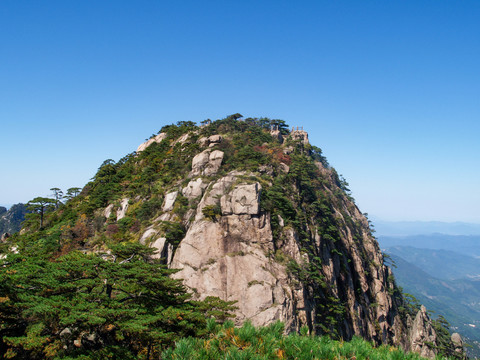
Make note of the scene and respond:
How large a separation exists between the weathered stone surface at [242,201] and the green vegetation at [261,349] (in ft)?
59.6

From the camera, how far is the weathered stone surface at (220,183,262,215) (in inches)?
1004

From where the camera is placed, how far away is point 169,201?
29.9m

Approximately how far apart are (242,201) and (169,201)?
8.98 metres

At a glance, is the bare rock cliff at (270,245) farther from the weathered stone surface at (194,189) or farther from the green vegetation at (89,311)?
the green vegetation at (89,311)

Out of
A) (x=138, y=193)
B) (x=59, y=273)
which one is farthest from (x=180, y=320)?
(x=138, y=193)

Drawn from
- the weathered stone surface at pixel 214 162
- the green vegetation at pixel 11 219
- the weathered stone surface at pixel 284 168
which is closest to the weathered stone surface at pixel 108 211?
the weathered stone surface at pixel 214 162

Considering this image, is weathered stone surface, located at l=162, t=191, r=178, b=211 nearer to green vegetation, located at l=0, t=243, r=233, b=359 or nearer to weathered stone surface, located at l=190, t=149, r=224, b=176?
weathered stone surface, located at l=190, t=149, r=224, b=176

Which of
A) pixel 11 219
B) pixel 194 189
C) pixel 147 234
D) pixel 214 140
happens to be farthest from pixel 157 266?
pixel 11 219

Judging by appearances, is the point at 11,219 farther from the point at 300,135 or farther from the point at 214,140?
the point at 300,135

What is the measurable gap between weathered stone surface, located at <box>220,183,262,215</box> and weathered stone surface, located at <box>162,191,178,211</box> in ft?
21.3

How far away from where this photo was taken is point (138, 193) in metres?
34.1

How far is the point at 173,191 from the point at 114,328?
19.3 m

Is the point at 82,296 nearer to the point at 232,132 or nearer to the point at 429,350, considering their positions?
the point at 232,132

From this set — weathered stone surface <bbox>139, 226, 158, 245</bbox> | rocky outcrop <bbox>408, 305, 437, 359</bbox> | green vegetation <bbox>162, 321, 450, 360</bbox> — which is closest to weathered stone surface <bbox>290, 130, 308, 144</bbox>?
rocky outcrop <bbox>408, 305, 437, 359</bbox>
